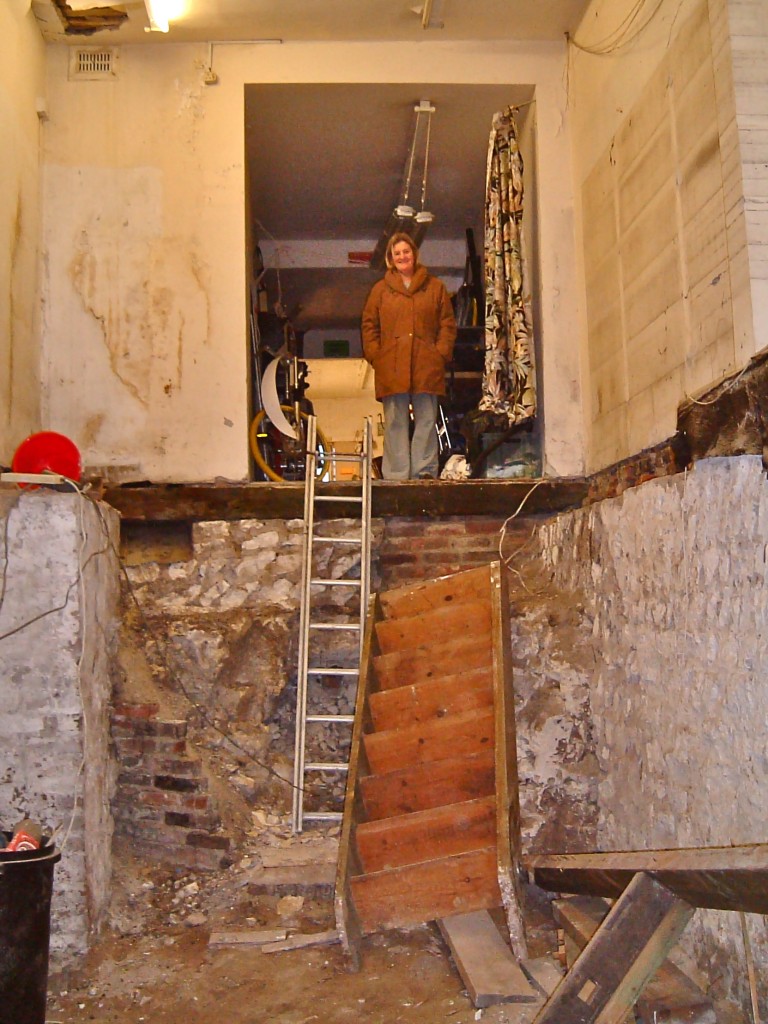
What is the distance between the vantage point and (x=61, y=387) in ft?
15.7

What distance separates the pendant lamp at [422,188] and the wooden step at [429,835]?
4160 millimetres

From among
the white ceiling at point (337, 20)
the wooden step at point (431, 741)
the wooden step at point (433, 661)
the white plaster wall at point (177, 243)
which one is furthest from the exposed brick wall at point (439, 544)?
the white ceiling at point (337, 20)

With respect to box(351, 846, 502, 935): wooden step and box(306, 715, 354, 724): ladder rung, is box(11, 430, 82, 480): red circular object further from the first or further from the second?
box(351, 846, 502, 935): wooden step

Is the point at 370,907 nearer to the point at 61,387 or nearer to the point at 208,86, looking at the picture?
the point at 61,387

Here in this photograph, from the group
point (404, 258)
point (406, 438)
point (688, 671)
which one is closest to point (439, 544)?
point (406, 438)

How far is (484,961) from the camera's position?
8.90 ft

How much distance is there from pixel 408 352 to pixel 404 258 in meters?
0.58

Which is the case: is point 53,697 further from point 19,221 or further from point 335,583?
point 19,221

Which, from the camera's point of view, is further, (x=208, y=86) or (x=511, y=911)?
(x=208, y=86)

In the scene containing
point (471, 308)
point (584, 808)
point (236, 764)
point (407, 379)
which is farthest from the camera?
point (471, 308)

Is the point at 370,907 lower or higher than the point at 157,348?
lower

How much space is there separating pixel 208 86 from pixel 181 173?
0.54m

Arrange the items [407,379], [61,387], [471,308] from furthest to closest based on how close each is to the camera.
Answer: [471,308] < [407,379] < [61,387]

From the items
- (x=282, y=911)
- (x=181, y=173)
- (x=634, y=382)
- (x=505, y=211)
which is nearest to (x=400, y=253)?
(x=505, y=211)
